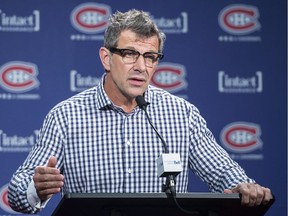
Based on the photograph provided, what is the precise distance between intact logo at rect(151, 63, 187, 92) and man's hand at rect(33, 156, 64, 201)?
114 inches

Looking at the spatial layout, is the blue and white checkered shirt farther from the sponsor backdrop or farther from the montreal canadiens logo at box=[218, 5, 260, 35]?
the montreal canadiens logo at box=[218, 5, 260, 35]

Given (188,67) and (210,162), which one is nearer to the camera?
(210,162)

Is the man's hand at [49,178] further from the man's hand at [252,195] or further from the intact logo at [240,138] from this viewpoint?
the intact logo at [240,138]

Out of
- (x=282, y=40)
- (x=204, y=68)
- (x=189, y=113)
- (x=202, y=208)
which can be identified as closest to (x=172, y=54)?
(x=204, y=68)

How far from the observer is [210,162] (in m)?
3.42

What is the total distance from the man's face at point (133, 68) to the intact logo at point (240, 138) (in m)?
2.21

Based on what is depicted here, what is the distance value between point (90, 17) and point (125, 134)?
2215 mm

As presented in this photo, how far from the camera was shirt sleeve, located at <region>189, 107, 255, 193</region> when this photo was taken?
3283 millimetres

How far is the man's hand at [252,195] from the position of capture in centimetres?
269

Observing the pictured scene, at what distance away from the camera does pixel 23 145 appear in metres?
5.44

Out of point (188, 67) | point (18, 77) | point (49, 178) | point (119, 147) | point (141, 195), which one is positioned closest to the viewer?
point (141, 195)

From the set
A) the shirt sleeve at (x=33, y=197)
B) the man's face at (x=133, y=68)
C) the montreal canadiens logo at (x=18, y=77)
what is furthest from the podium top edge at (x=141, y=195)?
the montreal canadiens logo at (x=18, y=77)

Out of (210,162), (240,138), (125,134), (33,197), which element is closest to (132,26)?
(125,134)

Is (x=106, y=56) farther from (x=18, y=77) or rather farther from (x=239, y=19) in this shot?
A: (x=239, y=19)
